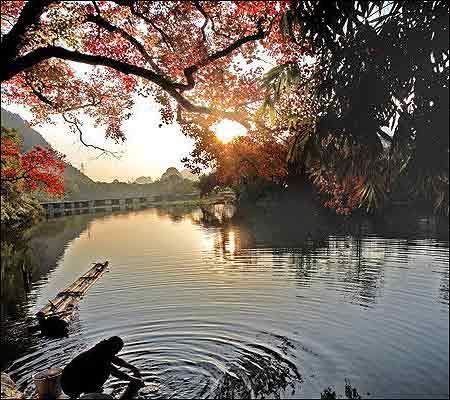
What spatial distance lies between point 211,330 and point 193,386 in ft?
16.8

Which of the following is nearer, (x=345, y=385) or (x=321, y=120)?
(x=345, y=385)

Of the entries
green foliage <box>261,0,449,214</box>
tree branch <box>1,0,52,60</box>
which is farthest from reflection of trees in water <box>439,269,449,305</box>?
tree branch <box>1,0,52,60</box>

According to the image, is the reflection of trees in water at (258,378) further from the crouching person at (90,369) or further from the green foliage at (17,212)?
the green foliage at (17,212)

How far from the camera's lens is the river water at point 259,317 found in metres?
12.6

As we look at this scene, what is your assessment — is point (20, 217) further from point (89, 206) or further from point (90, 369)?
point (89, 206)

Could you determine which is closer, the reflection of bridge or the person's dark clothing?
the person's dark clothing

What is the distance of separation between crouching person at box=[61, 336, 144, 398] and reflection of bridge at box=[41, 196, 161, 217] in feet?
311

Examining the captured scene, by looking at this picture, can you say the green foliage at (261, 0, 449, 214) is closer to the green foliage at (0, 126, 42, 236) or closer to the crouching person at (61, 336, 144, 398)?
the crouching person at (61, 336, 144, 398)

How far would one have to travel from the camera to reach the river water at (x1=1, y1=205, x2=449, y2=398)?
41.4ft

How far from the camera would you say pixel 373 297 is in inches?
835

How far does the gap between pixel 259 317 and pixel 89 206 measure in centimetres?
11882

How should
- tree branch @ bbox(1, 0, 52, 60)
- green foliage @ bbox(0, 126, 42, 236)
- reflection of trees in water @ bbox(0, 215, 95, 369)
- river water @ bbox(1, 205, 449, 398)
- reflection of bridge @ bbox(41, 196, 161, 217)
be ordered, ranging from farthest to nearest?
reflection of bridge @ bbox(41, 196, 161, 217) → green foliage @ bbox(0, 126, 42, 236) → reflection of trees in water @ bbox(0, 215, 95, 369) → river water @ bbox(1, 205, 449, 398) → tree branch @ bbox(1, 0, 52, 60)

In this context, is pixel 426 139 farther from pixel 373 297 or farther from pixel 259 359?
pixel 373 297

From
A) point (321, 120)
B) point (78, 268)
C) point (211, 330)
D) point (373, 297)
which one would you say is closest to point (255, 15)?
point (321, 120)
